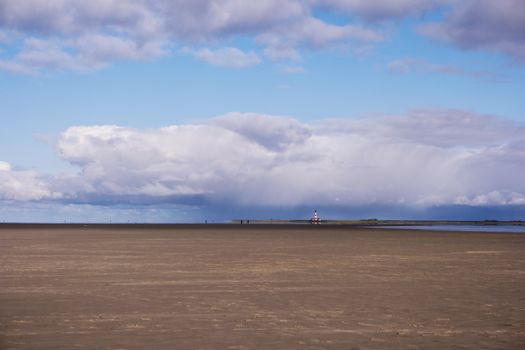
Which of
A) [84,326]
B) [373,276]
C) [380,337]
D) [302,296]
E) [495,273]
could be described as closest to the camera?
[380,337]

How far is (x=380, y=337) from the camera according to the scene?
11031mm

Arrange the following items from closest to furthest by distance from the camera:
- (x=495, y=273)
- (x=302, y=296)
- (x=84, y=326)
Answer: (x=84, y=326), (x=302, y=296), (x=495, y=273)

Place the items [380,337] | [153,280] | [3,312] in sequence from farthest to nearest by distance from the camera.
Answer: [153,280] → [3,312] → [380,337]

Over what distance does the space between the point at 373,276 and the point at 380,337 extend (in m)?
10.8

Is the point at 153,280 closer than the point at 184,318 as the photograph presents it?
No

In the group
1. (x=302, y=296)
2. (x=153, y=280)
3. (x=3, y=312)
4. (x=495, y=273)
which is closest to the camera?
(x=3, y=312)

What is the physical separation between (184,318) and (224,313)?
1.08 meters

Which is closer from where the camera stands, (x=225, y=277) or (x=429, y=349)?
(x=429, y=349)

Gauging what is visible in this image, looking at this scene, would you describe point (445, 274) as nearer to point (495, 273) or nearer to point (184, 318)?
point (495, 273)

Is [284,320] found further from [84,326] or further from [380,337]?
[84,326]

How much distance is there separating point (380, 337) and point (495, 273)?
1398 cm

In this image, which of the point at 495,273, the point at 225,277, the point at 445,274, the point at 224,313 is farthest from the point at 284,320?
the point at 495,273

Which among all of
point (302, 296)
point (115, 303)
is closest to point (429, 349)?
point (302, 296)

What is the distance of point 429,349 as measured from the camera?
10094mm
